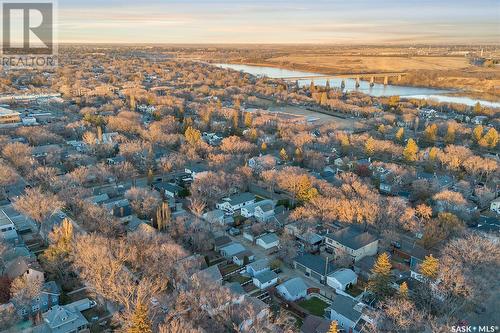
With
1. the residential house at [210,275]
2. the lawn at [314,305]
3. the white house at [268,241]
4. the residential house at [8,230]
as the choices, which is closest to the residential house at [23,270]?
the residential house at [8,230]

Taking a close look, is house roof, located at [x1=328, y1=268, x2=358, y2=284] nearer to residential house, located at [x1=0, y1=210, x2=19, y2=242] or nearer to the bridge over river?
residential house, located at [x1=0, y1=210, x2=19, y2=242]

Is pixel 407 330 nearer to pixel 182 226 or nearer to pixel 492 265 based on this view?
pixel 492 265

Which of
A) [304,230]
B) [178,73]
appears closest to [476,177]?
[304,230]

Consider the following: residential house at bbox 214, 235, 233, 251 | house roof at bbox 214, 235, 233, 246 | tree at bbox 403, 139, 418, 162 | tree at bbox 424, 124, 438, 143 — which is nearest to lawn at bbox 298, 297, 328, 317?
residential house at bbox 214, 235, 233, 251

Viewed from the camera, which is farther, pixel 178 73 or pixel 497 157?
pixel 178 73

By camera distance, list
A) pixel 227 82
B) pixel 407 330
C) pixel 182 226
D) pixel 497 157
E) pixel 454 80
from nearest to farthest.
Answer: pixel 407 330
pixel 182 226
pixel 497 157
pixel 227 82
pixel 454 80

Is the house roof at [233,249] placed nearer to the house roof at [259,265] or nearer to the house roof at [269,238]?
the house roof at [269,238]

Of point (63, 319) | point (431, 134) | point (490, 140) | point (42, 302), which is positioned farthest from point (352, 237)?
point (490, 140)
